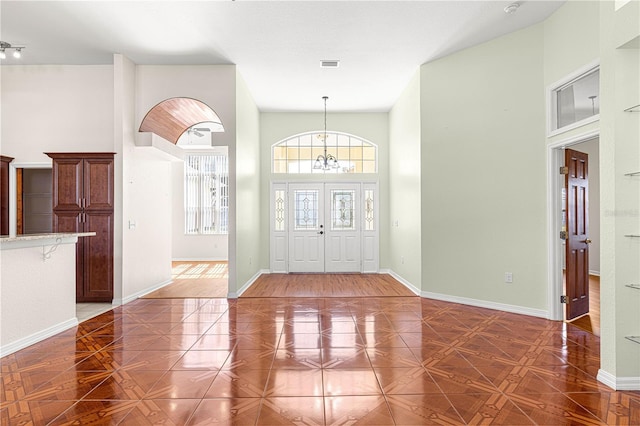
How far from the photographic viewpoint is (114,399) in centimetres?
240

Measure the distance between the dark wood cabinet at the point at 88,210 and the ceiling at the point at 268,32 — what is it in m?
1.58

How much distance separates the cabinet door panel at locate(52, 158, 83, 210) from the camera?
197 inches

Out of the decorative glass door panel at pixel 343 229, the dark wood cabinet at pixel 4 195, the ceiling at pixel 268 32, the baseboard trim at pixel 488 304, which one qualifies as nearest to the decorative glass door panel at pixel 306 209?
the decorative glass door panel at pixel 343 229

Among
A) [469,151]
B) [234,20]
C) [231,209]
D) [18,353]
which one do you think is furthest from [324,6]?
[18,353]

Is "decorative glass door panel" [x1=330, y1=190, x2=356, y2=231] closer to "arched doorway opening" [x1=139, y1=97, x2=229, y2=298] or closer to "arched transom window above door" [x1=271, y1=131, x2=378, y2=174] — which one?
"arched transom window above door" [x1=271, y1=131, x2=378, y2=174]

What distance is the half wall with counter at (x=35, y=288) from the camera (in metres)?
3.23

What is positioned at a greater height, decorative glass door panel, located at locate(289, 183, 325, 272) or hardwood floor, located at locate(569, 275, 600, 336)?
decorative glass door panel, located at locate(289, 183, 325, 272)

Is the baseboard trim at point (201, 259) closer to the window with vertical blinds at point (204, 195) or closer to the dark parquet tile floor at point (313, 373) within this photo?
the window with vertical blinds at point (204, 195)

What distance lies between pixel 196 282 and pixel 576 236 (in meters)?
6.17

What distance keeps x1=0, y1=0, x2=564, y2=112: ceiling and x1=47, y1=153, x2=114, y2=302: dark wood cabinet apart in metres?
1.58

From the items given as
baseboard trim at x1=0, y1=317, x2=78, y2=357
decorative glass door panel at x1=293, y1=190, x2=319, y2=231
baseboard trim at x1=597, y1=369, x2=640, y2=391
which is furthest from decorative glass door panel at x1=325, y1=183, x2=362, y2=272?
baseboard trim at x1=597, y1=369, x2=640, y2=391

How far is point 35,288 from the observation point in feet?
11.6

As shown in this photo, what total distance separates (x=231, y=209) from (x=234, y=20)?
2.63m

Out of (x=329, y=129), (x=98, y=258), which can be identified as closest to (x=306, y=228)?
(x=329, y=129)
